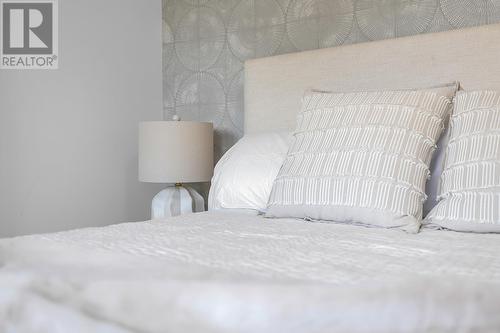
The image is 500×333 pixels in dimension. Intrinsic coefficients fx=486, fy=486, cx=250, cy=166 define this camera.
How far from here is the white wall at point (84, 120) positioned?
8.05 ft

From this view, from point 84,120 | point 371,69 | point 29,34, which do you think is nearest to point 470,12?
point 371,69

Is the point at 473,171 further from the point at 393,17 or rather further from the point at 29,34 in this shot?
the point at 29,34

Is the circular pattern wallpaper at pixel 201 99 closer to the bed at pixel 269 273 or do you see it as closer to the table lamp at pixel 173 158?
the table lamp at pixel 173 158

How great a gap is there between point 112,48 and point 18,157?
31.9 inches

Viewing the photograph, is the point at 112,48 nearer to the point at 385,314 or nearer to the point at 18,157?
the point at 18,157

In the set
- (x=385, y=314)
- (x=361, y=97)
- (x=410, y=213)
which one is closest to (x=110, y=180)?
(x=361, y=97)

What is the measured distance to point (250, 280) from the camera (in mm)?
766

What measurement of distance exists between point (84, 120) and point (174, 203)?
0.73 metres

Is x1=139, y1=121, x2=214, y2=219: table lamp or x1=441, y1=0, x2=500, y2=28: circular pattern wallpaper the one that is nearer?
x1=441, y1=0, x2=500, y2=28: circular pattern wallpaper

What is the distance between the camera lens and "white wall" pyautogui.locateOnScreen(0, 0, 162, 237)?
2453 mm

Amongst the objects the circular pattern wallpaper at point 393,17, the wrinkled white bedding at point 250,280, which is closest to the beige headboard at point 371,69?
the circular pattern wallpaper at point 393,17

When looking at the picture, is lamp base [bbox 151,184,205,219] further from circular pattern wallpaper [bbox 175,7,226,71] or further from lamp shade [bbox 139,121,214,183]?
circular pattern wallpaper [bbox 175,7,226,71]

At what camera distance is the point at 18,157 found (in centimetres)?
245

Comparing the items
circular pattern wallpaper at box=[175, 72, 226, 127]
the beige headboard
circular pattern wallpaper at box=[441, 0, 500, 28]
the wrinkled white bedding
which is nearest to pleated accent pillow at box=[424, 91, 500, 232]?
the wrinkled white bedding
